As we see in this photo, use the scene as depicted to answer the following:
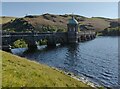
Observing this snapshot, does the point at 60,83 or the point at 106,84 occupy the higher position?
the point at 60,83

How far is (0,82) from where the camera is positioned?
2966cm

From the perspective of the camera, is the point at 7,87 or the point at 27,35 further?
the point at 27,35

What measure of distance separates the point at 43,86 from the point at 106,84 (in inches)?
930

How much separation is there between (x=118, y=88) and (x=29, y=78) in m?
21.8

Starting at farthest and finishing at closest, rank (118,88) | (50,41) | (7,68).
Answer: (50,41) < (118,88) < (7,68)

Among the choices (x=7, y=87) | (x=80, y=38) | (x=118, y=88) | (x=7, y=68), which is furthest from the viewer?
(x=80, y=38)

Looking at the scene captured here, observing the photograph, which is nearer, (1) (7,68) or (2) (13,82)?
(2) (13,82)

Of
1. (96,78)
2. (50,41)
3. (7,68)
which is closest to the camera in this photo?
(7,68)

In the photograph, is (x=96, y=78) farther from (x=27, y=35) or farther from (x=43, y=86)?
(x=27, y=35)

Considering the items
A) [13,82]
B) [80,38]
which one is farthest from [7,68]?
[80,38]

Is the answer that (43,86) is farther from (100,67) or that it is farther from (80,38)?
(80,38)

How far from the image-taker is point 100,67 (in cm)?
7475

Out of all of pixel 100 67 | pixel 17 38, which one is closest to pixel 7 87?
pixel 100 67

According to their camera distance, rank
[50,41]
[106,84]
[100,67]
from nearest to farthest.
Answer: [106,84]
[100,67]
[50,41]
